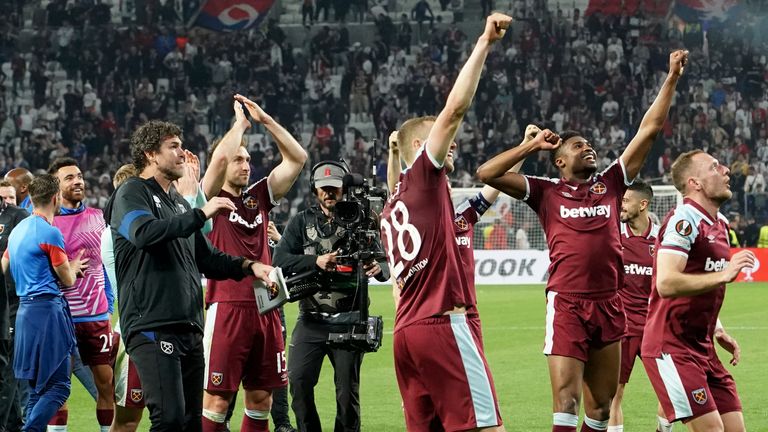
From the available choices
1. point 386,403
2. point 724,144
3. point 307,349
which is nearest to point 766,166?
point 724,144

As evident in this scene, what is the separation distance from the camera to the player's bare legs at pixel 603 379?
7.53 metres

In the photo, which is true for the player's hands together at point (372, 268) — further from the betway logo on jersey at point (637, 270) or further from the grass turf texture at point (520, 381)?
the betway logo on jersey at point (637, 270)

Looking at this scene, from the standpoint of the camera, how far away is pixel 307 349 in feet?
27.1

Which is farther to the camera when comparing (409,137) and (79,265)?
(79,265)

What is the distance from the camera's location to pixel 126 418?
7680 millimetres

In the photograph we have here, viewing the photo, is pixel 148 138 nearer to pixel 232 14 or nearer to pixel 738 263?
pixel 738 263

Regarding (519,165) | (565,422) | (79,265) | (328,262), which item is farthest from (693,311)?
(79,265)

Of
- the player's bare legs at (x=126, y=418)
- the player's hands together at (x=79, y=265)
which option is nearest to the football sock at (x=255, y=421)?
the player's bare legs at (x=126, y=418)

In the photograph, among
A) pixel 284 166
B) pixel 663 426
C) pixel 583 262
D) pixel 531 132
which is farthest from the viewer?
pixel 663 426

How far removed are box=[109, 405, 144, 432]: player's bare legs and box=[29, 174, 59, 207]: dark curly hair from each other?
1622 mm

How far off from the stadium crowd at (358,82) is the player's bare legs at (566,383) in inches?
920

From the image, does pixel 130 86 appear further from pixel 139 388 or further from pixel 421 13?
pixel 139 388

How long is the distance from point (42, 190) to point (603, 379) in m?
4.20

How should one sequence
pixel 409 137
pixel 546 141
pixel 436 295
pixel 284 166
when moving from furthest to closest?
Result: 1. pixel 284 166
2. pixel 546 141
3. pixel 409 137
4. pixel 436 295
